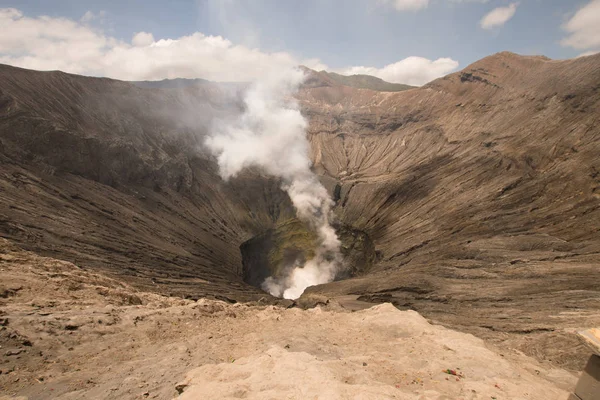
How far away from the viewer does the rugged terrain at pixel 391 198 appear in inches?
1051

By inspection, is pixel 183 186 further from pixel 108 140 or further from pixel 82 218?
pixel 82 218

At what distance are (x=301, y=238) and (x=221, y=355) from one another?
49.0 metres

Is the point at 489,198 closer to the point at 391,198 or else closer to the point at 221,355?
the point at 391,198

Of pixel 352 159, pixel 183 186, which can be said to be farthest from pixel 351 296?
pixel 352 159

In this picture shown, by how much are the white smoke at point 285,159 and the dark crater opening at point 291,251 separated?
1.27 metres

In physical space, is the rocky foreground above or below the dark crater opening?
below

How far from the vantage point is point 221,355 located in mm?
11008

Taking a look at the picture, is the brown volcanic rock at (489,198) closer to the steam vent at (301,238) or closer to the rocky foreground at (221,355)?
the steam vent at (301,238)

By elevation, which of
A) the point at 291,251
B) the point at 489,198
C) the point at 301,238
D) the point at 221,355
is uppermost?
the point at 489,198

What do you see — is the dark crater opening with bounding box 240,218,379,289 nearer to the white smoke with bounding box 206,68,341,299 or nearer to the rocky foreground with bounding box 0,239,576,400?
the white smoke with bounding box 206,68,341,299

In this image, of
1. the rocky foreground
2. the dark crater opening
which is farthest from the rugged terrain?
the rocky foreground

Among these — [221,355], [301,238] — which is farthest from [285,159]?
[221,355]

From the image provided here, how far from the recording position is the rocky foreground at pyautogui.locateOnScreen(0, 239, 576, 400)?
8.17m

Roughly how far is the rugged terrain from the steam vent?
0.31 meters
